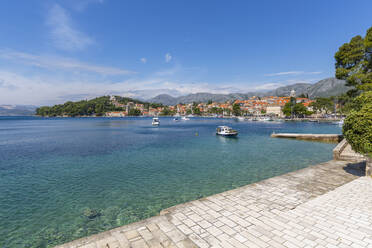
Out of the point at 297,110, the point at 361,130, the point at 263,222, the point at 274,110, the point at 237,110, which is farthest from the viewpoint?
the point at 237,110

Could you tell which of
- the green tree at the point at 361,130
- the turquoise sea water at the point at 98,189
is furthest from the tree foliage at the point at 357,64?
the turquoise sea water at the point at 98,189

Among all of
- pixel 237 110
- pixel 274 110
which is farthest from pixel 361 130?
pixel 274 110

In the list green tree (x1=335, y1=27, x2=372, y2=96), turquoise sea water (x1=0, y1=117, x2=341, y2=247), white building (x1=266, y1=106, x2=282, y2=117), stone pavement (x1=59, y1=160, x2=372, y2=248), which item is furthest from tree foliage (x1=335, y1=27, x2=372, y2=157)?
white building (x1=266, y1=106, x2=282, y2=117)

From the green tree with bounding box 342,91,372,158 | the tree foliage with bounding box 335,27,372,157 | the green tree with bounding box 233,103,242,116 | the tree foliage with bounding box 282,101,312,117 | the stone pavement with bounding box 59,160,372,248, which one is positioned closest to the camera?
the stone pavement with bounding box 59,160,372,248

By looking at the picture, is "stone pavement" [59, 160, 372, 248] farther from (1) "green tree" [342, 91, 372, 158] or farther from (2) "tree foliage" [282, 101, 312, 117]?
(2) "tree foliage" [282, 101, 312, 117]

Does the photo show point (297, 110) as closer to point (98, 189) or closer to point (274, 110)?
point (274, 110)

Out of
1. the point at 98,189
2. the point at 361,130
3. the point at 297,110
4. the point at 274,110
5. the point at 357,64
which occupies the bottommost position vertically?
the point at 98,189

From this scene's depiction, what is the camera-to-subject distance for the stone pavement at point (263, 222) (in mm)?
4816

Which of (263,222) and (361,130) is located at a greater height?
(361,130)

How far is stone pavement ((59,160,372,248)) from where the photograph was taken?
4816 mm

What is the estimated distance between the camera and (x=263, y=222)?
5.76 m

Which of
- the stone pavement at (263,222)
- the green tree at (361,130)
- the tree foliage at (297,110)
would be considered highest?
the tree foliage at (297,110)

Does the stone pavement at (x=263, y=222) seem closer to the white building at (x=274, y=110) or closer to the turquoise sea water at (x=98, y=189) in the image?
the turquoise sea water at (x=98, y=189)

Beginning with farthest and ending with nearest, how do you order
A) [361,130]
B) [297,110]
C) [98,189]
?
[297,110] → [98,189] → [361,130]
